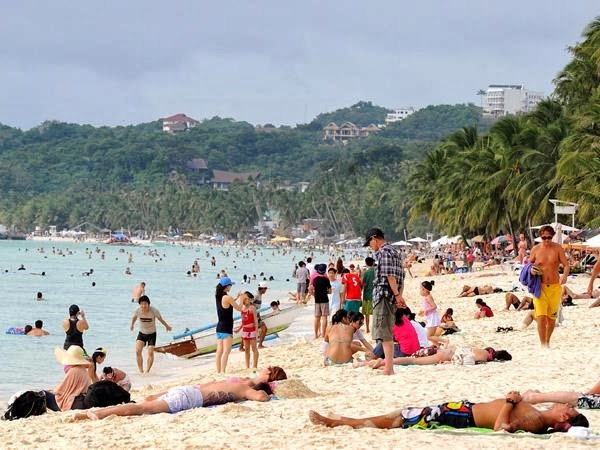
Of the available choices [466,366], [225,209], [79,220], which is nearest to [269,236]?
[225,209]

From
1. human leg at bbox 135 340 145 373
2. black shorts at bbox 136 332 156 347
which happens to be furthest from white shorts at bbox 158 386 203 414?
human leg at bbox 135 340 145 373

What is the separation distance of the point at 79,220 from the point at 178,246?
31352 mm

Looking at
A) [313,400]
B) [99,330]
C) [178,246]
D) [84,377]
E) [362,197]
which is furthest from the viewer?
[178,246]

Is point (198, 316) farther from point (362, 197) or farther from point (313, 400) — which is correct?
point (362, 197)

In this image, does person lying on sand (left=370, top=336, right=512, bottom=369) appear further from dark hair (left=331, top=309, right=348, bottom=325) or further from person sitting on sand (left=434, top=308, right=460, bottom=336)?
person sitting on sand (left=434, top=308, right=460, bottom=336)

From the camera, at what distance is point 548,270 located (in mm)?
12281

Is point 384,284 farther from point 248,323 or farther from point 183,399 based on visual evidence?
point 248,323

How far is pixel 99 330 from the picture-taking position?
27391 mm

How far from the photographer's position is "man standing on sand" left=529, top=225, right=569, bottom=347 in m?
12.3

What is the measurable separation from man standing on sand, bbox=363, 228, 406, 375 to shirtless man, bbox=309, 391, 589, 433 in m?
2.51

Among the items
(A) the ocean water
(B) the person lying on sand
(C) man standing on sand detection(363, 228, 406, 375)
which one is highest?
(C) man standing on sand detection(363, 228, 406, 375)

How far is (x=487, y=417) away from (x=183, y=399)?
2607 mm

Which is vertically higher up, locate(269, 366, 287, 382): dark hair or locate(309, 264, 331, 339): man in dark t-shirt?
locate(309, 264, 331, 339): man in dark t-shirt

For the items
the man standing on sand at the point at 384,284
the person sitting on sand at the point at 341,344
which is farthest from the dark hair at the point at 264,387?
the person sitting on sand at the point at 341,344
